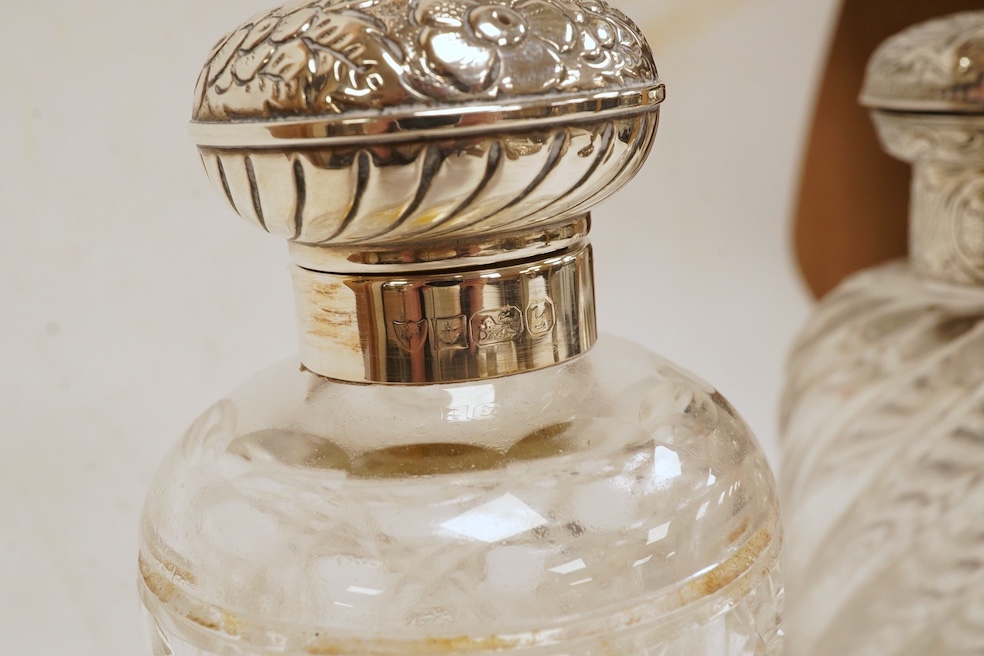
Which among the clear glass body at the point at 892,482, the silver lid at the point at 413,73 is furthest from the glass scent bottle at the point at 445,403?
the clear glass body at the point at 892,482

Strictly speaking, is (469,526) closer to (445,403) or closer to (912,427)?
(445,403)

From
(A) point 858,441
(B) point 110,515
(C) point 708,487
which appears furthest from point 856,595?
(B) point 110,515

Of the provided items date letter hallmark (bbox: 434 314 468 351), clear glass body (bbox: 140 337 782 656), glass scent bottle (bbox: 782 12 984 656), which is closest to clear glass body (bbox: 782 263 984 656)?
glass scent bottle (bbox: 782 12 984 656)

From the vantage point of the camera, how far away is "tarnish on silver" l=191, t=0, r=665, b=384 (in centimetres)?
22

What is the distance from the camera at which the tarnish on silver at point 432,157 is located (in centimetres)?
22

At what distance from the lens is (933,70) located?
42 centimetres

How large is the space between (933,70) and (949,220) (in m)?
0.07

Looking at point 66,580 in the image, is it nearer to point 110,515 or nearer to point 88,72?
point 110,515

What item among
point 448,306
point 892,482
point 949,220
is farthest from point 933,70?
point 448,306

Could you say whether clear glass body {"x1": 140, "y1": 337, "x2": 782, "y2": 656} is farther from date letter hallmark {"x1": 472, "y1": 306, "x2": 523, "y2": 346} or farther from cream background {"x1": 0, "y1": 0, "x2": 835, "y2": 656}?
cream background {"x1": 0, "y1": 0, "x2": 835, "y2": 656}

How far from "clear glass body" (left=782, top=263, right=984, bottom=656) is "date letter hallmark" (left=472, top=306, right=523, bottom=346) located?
9.6 inches

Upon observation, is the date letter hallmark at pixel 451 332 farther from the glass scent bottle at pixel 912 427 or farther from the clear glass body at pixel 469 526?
the glass scent bottle at pixel 912 427

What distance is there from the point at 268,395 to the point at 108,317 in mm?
210

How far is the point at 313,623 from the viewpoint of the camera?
0.24 metres
